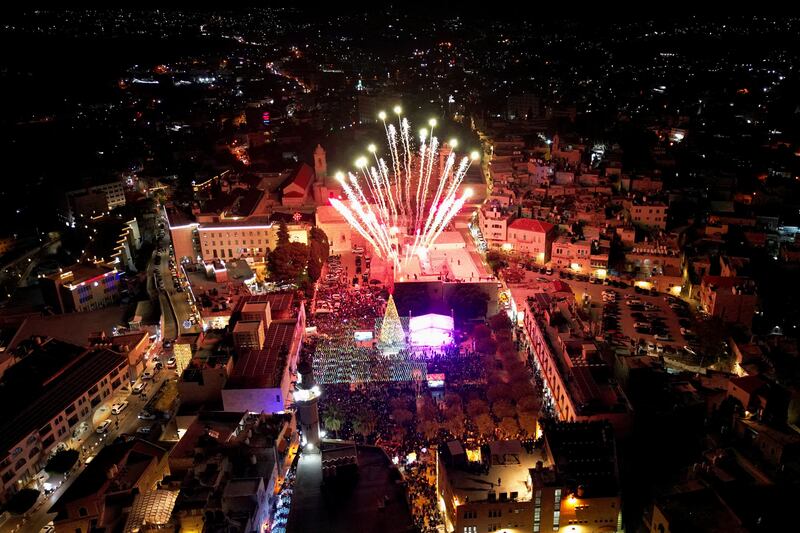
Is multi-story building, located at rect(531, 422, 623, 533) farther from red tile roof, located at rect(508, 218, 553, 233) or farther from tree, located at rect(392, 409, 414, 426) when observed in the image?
red tile roof, located at rect(508, 218, 553, 233)

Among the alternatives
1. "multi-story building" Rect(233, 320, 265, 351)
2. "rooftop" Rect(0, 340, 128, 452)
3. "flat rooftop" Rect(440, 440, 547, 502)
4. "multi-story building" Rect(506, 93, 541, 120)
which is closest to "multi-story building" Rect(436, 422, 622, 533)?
"flat rooftop" Rect(440, 440, 547, 502)

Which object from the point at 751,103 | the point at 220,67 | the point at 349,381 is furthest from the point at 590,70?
the point at 349,381

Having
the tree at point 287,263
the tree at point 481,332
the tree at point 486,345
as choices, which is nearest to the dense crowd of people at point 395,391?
the tree at point 486,345

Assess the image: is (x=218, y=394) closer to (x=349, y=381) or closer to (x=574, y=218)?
(x=349, y=381)

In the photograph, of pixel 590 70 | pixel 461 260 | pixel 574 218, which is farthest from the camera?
pixel 590 70

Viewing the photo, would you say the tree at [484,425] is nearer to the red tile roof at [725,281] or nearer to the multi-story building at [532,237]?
the red tile roof at [725,281]

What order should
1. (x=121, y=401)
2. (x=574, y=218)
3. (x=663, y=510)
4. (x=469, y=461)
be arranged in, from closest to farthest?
(x=663, y=510) < (x=469, y=461) < (x=121, y=401) < (x=574, y=218)
